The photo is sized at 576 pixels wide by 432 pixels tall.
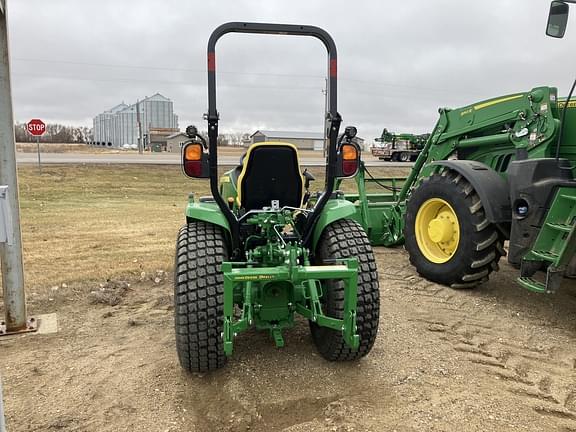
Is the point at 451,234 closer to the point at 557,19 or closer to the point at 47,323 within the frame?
the point at 557,19

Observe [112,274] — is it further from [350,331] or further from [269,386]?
[350,331]

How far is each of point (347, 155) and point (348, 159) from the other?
29mm

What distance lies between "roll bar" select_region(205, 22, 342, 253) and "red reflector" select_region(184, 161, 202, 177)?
0.25ft

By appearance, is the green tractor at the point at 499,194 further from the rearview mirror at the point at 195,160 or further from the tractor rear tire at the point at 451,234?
the rearview mirror at the point at 195,160

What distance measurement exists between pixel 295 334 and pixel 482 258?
2.19 metres

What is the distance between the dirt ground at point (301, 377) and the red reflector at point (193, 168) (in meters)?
1.32

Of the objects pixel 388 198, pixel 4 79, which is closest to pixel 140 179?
pixel 388 198

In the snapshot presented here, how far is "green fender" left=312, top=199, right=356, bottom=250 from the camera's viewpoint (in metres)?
3.46

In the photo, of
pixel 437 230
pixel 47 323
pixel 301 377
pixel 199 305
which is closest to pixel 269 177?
pixel 199 305

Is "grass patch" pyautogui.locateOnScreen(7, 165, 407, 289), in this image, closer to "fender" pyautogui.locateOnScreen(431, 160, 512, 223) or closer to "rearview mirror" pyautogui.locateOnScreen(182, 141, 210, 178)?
"rearview mirror" pyautogui.locateOnScreen(182, 141, 210, 178)

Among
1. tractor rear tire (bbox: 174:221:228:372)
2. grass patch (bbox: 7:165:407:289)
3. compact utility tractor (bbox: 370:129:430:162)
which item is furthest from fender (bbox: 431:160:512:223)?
compact utility tractor (bbox: 370:129:430:162)

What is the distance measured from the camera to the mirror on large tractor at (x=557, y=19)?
4031 millimetres

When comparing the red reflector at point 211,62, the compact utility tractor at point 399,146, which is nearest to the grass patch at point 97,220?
the red reflector at point 211,62

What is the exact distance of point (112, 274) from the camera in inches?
216
